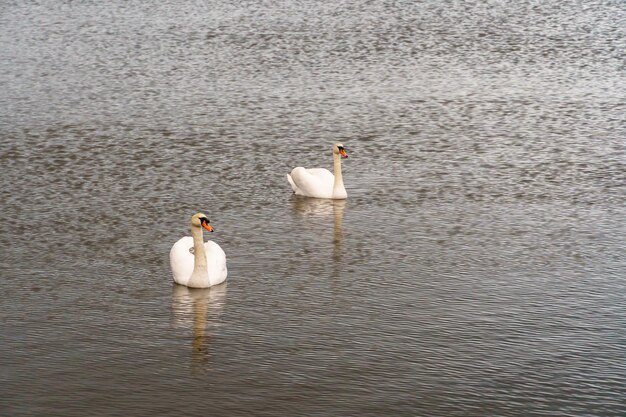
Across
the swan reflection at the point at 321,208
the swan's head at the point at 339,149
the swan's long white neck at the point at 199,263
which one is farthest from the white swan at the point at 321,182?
the swan's long white neck at the point at 199,263

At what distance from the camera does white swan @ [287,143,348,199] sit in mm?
21406

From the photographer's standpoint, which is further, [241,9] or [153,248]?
[241,9]

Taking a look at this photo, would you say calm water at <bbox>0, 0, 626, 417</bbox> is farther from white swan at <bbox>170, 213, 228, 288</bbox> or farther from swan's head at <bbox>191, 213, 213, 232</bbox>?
swan's head at <bbox>191, 213, 213, 232</bbox>

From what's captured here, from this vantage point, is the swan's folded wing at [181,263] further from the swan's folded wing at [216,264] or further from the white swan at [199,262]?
the swan's folded wing at [216,264]

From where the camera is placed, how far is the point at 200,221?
16.8m

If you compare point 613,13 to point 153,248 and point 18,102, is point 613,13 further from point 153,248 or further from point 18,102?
point 153,248

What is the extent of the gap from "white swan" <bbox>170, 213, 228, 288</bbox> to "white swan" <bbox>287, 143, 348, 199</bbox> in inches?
178

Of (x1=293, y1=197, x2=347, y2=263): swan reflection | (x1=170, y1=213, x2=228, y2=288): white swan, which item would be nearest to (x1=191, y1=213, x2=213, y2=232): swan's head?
(x1=170, y1=213, x2=228, y2=288): white swan

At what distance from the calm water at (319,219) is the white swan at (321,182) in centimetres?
25

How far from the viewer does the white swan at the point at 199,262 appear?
1677 centimetres

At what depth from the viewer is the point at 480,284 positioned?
16781 mm

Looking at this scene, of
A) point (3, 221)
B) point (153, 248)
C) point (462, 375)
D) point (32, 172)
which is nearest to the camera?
point (462, 375)

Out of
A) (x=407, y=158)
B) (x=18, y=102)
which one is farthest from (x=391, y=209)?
(x=18, y=102)

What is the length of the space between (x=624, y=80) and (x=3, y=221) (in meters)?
16.2
